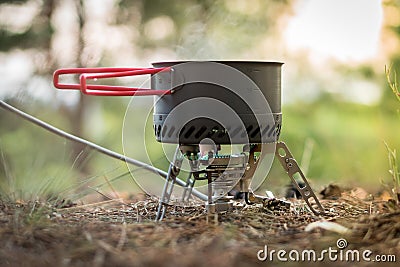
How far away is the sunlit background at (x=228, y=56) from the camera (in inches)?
146

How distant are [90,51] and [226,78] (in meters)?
2.25

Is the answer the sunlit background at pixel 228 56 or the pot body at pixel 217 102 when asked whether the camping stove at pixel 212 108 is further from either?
the sunlit background at pixel 228 56

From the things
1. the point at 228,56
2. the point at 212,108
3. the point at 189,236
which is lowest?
the point at 189,236

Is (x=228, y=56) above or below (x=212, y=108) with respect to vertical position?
above

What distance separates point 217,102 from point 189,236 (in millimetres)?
365

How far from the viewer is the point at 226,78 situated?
5.58 feet

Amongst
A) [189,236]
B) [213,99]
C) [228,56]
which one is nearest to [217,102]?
[213,99]

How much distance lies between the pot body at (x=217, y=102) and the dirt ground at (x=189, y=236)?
233mm

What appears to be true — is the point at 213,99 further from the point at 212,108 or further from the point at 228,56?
the point at 228,56

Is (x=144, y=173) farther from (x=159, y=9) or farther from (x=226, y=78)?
Result: (x=159, y=9)

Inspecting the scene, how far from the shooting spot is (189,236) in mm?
1574

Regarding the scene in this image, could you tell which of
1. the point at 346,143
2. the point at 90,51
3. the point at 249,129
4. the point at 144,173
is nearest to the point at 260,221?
the point at 249,129

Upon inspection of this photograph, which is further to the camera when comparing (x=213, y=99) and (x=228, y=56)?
(x=228, y=56)

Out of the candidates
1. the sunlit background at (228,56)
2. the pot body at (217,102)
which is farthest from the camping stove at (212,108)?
the sunlit background at (228,56)
